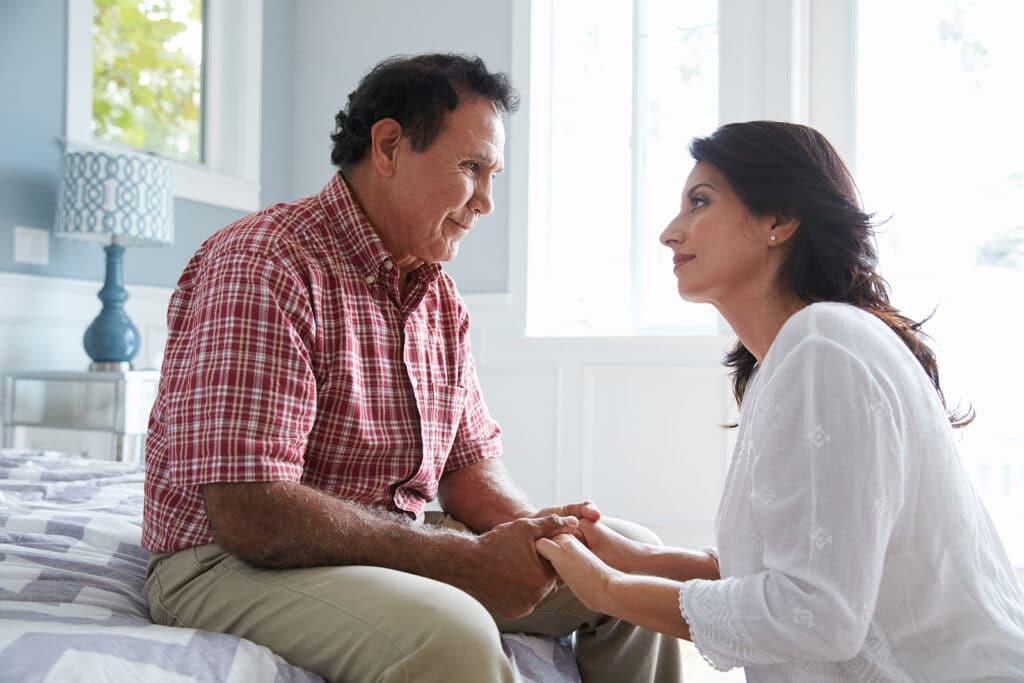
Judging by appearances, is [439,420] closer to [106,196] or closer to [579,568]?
[579,568]

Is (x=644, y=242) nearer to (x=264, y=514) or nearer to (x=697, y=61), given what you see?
(x=697, y=61)

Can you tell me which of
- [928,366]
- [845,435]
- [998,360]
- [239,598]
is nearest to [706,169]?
[928,366]

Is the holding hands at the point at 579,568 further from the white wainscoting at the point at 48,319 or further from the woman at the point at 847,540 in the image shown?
the white wainscoting at the point at 48,319

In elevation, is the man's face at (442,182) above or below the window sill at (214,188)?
below

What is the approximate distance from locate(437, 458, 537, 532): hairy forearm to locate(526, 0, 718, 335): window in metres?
2.17

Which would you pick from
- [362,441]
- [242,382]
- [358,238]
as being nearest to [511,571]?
[362,441]

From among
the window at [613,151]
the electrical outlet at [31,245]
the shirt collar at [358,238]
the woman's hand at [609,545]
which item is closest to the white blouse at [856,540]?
the woman's hand at [609,545]

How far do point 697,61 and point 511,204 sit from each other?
916 millimetres

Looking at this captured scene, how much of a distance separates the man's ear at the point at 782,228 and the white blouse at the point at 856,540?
0.68 feet

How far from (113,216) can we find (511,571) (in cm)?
232

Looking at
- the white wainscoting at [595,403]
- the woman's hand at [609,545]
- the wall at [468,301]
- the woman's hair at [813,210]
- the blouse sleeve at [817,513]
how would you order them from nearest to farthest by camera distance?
the blouse sleeve at [817,513], the woman's hair at [813,210], the woman's hand at [609,545], the wall at [468,301], the white wainscoting at [595,403]

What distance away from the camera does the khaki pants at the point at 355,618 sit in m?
1.02

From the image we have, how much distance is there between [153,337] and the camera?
12.0 ft

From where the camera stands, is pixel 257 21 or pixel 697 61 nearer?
pixel 697 61
